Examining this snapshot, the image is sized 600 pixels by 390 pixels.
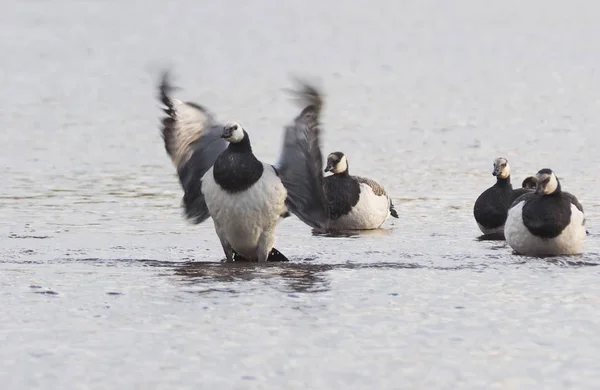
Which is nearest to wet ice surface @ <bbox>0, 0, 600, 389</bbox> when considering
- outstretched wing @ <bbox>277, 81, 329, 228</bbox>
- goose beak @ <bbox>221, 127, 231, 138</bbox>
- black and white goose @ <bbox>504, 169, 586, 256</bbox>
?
black and white goose @ <bbox>504, 169, 586, 256</bbox>

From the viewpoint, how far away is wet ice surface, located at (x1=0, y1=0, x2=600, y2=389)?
7309 mm

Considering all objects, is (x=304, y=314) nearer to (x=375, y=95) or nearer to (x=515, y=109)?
(x=515, y=109)

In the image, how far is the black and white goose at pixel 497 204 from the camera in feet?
42.4

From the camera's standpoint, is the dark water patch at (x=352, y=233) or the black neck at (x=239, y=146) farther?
the dark water patch at (x=352, y=233)

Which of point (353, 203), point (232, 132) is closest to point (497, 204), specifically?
point (353, 203)

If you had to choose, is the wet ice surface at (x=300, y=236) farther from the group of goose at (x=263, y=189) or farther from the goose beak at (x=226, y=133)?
the goose beak at (x=226, y=133)

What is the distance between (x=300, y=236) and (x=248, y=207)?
2419 millimetres

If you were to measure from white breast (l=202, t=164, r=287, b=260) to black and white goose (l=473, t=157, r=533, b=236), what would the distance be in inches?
105

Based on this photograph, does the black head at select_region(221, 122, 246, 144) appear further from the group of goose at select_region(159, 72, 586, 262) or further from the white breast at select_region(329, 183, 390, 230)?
the white breast at select_region(329, 183, 390, 230)

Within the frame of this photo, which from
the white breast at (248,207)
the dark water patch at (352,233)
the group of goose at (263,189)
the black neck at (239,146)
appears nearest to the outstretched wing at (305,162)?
the group of goose at (263,189)

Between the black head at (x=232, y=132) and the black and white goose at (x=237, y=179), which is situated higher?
the black head at (x=232, y=132)

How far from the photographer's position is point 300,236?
13172mm

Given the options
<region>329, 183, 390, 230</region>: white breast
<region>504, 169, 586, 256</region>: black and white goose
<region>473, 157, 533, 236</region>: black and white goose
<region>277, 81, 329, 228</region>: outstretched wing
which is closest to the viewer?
<region>277, 81, 329, 228</region>: outstretched wing

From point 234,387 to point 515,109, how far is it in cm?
1598
